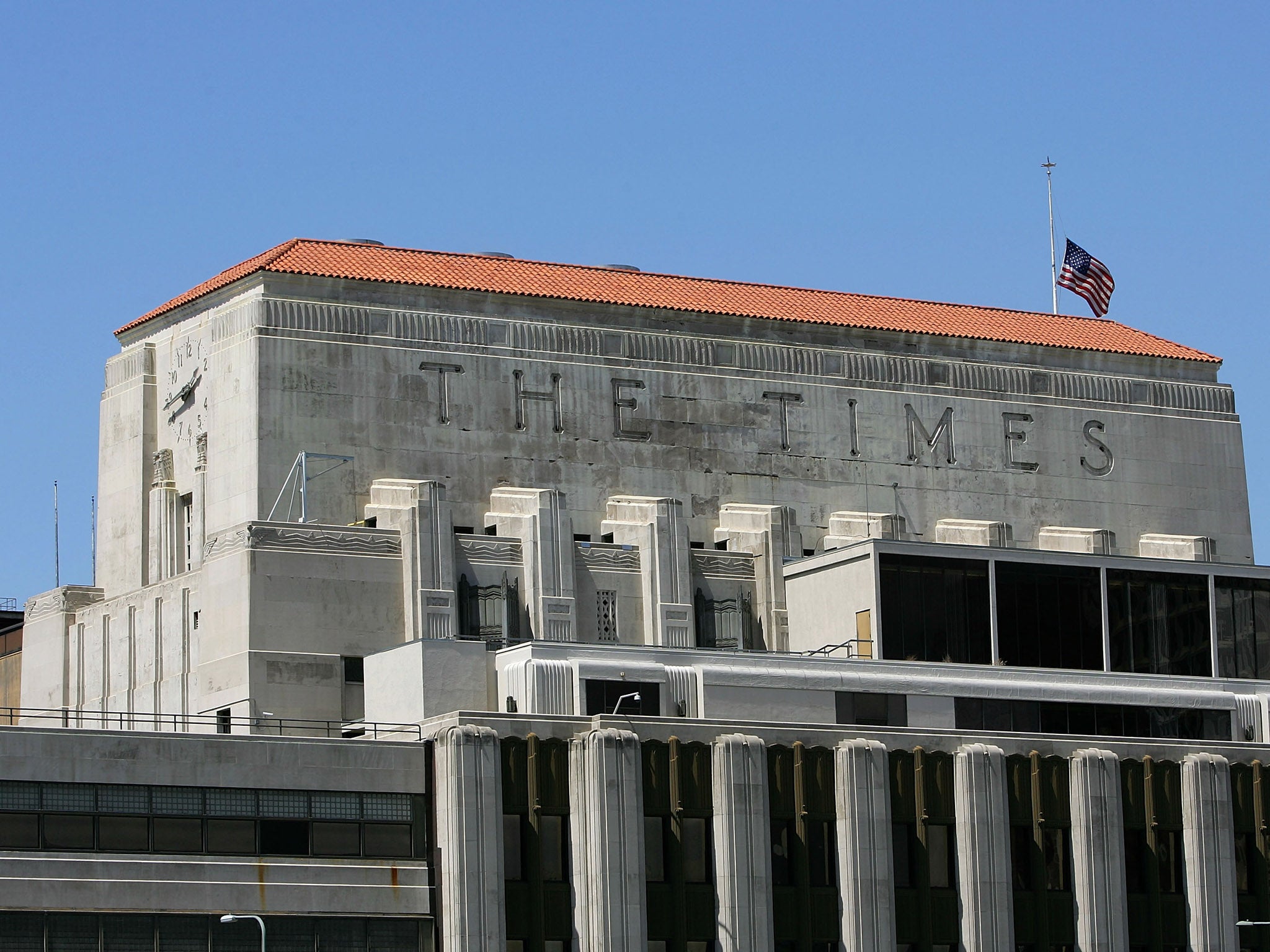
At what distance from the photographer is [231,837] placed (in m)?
75.6

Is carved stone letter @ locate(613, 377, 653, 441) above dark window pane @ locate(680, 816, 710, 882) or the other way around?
above

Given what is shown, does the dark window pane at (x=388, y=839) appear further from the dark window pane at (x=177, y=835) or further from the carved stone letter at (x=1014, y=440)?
the carved stone letter at (x=1014, y=440)

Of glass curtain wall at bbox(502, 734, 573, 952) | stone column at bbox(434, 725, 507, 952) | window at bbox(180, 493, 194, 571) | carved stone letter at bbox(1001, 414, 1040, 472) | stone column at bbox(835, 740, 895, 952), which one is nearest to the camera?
stone column at bbox(434, 725, 507, 952)

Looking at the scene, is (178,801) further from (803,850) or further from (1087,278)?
(1087,278)

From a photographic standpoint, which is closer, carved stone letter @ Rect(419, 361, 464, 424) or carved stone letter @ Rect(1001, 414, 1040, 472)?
carved stone letter @ Rect(419, 361, 464, 424)

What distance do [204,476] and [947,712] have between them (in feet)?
Answer: 88.9

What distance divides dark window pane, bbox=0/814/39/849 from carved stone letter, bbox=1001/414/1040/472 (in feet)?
148

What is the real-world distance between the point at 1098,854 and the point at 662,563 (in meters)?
18.1

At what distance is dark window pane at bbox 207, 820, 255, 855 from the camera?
75312mm

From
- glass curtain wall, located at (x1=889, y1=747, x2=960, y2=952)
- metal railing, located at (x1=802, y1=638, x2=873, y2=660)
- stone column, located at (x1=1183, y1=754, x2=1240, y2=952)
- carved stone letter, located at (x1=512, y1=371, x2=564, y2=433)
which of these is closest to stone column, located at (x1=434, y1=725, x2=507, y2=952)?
glass curtain wall, located at (x1=889, y1=747, x2=960, y2=952)

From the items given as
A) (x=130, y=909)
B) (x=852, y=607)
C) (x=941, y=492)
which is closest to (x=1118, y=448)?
(x=941, y=492)

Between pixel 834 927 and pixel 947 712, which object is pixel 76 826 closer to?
pixel 834 927

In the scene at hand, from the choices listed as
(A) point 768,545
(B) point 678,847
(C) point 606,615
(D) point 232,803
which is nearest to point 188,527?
(C) point 606,615

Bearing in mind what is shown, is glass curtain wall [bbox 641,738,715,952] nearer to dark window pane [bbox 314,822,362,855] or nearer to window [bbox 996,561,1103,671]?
dark window pane [bbox 314,822,362,855]
